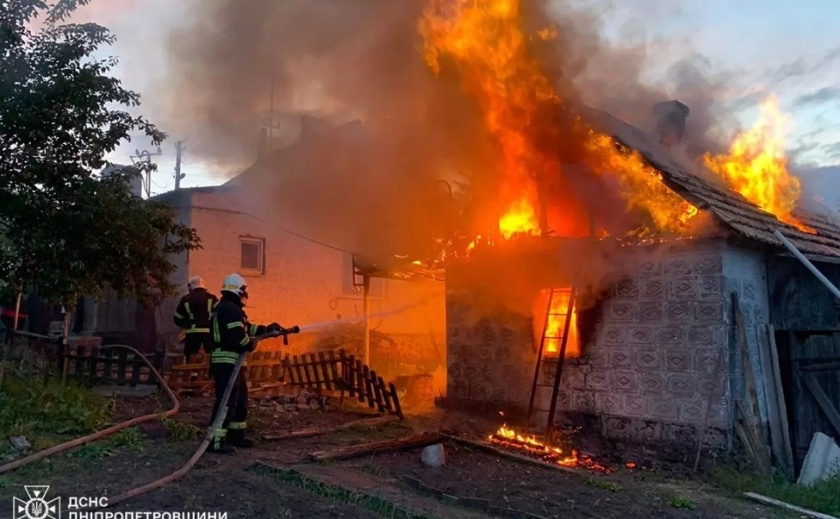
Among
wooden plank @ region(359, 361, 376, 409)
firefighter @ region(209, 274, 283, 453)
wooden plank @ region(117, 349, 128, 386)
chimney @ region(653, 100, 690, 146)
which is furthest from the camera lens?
chimney @ region(653, 100, 690, 146)

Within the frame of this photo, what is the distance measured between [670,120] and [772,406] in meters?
6.62

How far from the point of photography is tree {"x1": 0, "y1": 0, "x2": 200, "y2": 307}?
7.84 meters

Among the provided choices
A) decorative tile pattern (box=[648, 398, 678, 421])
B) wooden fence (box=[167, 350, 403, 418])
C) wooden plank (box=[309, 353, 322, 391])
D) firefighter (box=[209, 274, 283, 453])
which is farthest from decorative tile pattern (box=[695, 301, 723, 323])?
wooden plank (box=[309, 353, 322, 391])

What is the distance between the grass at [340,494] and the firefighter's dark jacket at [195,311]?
138 inches

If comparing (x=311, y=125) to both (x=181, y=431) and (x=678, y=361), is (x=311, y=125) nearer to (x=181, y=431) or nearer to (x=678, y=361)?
(x=181, y=431)

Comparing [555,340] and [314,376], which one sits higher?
[555,340]

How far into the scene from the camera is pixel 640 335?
861 centimetres

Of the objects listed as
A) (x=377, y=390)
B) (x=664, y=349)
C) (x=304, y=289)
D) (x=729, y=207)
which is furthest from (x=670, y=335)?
(x=304, y=289)

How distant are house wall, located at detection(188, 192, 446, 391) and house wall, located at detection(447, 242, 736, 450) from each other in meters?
4.89

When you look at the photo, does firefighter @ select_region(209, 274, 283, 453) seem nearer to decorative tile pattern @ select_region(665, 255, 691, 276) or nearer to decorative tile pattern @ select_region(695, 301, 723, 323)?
decorative tile pattern @ select_region(665, 255, 691, 276)

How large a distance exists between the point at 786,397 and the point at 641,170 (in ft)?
12.2

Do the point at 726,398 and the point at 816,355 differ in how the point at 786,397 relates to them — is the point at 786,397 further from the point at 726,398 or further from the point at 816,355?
the point at 726,398

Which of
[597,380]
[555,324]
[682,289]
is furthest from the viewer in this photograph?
[555,324]

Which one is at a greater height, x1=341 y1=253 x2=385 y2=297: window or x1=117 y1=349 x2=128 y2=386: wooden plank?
x1=341 y1=253 x2=385 y2=297: window
